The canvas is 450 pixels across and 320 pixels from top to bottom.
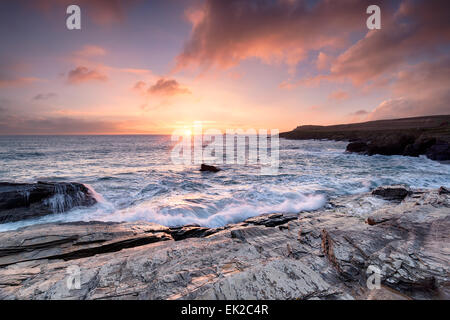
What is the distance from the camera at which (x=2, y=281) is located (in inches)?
135

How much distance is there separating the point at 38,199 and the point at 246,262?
10526 millimetres

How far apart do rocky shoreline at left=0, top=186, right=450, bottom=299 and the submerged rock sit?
2921 millimetres

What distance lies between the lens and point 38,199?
8391 mm

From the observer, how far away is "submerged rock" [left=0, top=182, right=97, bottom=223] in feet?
25.0

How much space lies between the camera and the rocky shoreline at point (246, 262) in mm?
2789

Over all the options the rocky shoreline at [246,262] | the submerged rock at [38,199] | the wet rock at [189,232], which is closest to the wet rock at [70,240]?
the rocky shoreline at [246,262]

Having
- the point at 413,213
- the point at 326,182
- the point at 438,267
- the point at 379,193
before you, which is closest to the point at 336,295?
the point at 438,267

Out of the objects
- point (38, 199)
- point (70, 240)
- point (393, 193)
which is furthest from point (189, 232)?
point (393, 193)

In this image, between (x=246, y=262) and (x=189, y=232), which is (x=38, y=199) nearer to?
(x=189, y=232)

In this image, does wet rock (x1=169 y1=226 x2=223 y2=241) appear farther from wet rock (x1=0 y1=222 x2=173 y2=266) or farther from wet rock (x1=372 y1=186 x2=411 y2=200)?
wet rock (x1=372 y1=186 x2=411 y2=200)

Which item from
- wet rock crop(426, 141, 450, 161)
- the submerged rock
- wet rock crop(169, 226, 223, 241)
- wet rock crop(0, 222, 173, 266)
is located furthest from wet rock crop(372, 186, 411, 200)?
wet rock crop(426, 141, 450, 161)

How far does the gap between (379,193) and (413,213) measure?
13.9 feet

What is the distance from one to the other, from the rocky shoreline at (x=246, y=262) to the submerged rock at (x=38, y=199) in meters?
2.92

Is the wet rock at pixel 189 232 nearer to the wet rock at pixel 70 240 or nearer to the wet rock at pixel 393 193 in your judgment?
the wet rock at pixel 70 240
